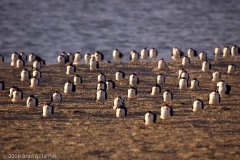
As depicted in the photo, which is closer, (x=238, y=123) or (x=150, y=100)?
(x=238, y=123)

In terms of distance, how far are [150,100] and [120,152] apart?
8.17 meters

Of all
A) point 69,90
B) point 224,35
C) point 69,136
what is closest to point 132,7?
point 224,35

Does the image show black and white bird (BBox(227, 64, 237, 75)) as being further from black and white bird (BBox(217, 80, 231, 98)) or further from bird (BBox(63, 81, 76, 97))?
bird (BBox(63, 81, 76, 97))

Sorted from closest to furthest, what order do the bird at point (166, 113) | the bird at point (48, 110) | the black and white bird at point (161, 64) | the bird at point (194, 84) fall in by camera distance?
the bird at point (166, 113) < the bird at point (48, 110) < the bird at point (194, 84) < the black and white bird at point (161, 64)

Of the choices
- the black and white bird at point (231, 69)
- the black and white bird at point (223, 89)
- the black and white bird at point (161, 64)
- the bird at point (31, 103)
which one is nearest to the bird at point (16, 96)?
the bird at point (31, 103)

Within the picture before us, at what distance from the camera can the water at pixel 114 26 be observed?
63144 millimetres

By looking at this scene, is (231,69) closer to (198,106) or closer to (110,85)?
(110,85)

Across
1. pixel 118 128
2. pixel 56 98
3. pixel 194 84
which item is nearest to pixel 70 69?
pixel 56 98

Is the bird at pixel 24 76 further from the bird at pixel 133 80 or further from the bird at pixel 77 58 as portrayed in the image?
the bird at pixel 77 58

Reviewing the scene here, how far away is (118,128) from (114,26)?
179ft

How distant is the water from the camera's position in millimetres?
63144

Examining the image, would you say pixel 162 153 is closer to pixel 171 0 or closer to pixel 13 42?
pixel 13 42

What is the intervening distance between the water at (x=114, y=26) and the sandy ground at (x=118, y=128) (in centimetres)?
2266

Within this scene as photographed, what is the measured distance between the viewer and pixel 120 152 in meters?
22.3
